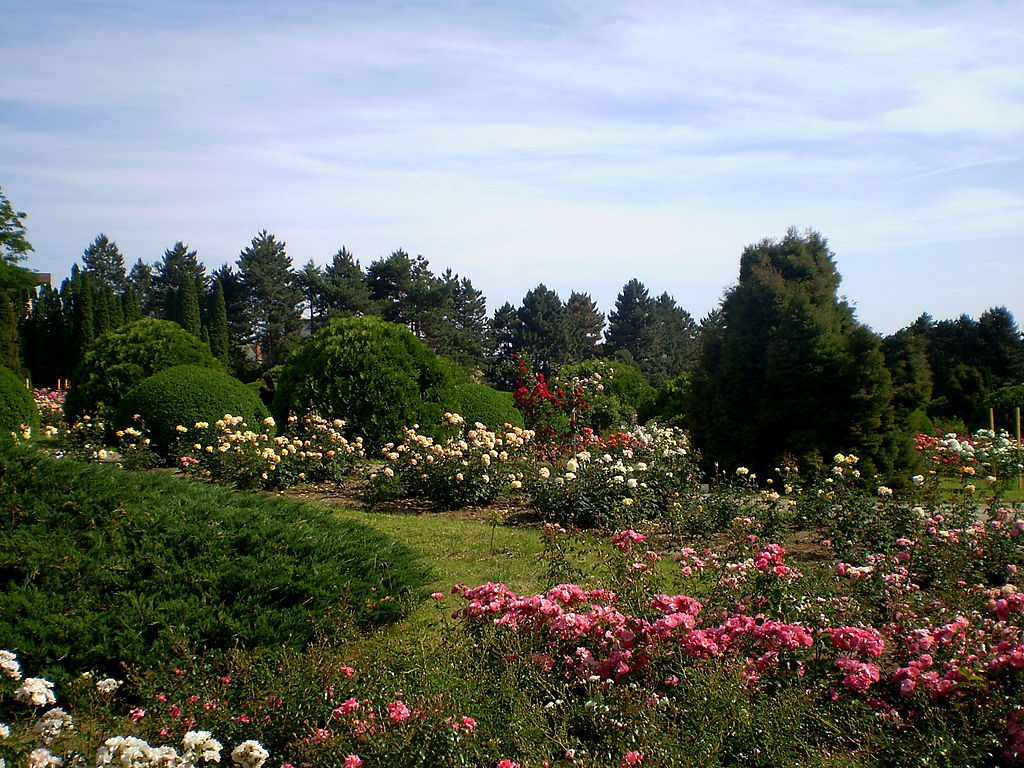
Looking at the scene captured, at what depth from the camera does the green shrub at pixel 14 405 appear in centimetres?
1083

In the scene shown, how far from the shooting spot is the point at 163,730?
256 centimetres

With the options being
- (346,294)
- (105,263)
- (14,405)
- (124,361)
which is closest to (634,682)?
(14,405)

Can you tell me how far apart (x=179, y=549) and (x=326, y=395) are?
697 cm

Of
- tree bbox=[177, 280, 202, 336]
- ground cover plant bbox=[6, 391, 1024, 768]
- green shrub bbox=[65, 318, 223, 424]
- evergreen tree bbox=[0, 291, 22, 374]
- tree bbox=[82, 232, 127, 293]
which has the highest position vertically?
tree bbox=[82, 232, 127, 293]

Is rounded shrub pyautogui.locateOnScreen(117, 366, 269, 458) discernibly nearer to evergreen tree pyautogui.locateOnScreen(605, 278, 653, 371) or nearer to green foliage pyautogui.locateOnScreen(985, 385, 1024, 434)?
green foliage pyautogui.locateOnScreen(985, 385, 1024, 434)

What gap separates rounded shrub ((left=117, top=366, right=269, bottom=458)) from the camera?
958 centimetres

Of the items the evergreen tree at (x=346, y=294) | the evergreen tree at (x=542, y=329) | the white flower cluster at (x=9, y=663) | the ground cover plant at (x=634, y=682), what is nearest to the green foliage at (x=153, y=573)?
the ground cover plant at (x=634, y=682)

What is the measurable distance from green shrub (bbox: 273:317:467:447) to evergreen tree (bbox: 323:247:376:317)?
1027 inches

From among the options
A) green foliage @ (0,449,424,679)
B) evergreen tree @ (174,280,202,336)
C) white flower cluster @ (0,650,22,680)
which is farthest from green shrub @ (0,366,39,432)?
evergreen tree @ (174,280,202,336)

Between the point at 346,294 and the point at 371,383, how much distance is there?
2721cm

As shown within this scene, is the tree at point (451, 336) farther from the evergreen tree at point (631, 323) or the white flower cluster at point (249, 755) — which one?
the white flower cluster at point (249, 755)

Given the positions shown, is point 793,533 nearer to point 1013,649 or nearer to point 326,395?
point 1013,649

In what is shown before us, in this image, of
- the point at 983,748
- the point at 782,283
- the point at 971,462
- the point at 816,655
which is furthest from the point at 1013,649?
the point at 971,462

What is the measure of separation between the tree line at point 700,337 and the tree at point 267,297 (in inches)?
3.4
